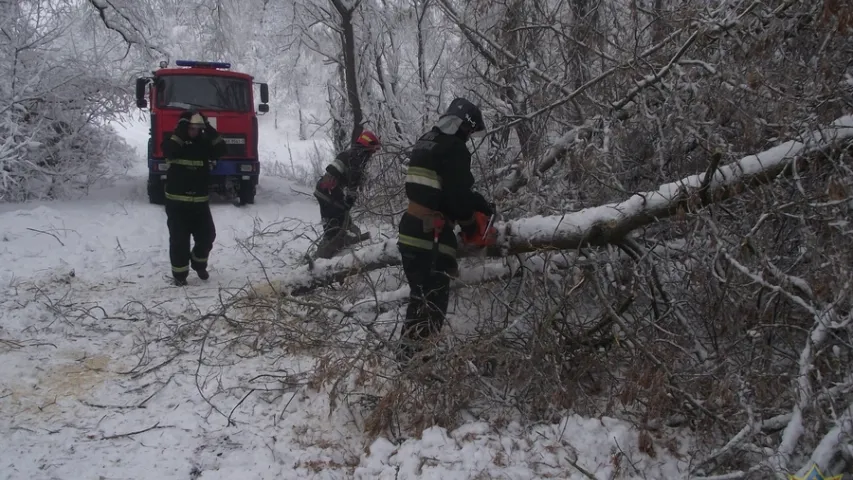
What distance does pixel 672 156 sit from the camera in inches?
161

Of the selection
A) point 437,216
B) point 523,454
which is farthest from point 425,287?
point 523,454

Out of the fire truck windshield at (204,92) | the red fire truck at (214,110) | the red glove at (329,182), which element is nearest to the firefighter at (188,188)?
the red glove at (329,182)

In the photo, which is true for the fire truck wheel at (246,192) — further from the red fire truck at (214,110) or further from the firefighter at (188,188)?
the firefighter at (188,188)

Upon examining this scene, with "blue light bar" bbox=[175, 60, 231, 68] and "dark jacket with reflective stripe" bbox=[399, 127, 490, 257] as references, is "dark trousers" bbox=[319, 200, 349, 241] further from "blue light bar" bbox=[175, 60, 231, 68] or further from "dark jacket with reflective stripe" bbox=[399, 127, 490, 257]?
"blue light bar" bbox=[175, 60, 231, 68]

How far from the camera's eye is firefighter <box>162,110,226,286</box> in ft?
17.3

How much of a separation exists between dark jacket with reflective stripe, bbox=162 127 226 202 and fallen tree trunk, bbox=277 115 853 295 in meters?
2.71

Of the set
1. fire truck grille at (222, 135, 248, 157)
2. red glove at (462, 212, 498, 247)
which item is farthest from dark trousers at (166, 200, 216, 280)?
fire truck grille at (222, 135, 248, 157)

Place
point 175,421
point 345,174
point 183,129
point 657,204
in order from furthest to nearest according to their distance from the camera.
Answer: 1. point 345,174
2. point 183,129
3. point 657,204
4. point 175,421

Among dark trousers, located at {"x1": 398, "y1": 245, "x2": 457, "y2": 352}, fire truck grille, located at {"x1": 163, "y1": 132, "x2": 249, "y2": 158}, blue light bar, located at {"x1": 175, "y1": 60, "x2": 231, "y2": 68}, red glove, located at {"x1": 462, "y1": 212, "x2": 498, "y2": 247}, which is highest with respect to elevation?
blue light bar, located at {"x1": 175, "y1": 60, "x2": 231, "y2": 68}

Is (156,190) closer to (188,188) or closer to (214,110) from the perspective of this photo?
(214,110)

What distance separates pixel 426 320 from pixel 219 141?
291 cm

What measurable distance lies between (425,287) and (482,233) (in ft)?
1.62

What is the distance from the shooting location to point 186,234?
5.43 metres

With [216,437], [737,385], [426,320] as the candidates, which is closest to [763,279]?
[737,385]
